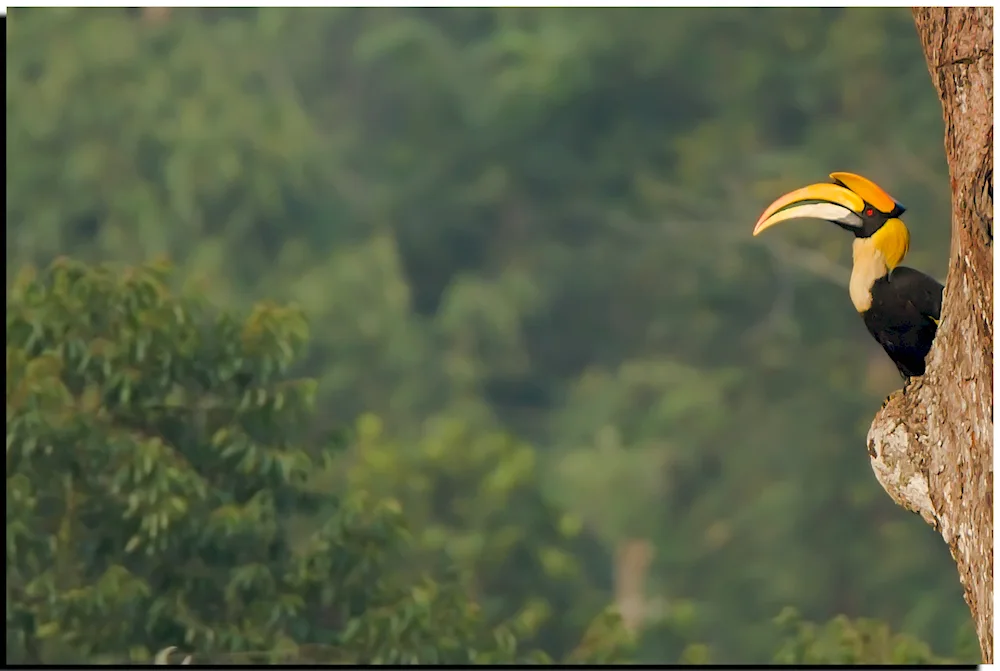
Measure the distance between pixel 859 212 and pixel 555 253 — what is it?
121 inches

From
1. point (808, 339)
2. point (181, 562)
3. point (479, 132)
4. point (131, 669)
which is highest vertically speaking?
point (479, 132)

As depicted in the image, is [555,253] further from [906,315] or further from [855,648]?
[906,315]

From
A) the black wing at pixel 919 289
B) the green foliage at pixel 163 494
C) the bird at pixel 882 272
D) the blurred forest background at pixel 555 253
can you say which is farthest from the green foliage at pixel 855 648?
the black wing at pixel 919 289

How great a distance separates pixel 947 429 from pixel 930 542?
3.23 metres

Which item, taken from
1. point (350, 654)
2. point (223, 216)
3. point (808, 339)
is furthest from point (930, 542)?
point (223, 216)

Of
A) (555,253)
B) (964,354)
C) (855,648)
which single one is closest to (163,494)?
(855,648)

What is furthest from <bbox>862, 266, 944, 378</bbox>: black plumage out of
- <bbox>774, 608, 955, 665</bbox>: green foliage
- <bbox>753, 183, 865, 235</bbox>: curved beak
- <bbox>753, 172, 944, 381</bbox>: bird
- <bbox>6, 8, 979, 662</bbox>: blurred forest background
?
<bbox>6, 8, 979, 662</bbox>: blurred forest background

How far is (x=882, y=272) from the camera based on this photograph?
8.09 feet

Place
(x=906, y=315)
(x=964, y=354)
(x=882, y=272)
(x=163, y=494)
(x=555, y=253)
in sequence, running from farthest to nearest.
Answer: (x=555, y=253)
(x=163, y=494)
(x=882, y=272)
(x=906, y=315)
(x=964, y=354)

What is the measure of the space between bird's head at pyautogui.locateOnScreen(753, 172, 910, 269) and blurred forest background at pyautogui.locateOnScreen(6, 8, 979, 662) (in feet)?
7.50

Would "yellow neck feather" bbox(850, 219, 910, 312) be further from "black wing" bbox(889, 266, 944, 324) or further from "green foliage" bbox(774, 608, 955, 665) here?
"green foliage" bbox(774, 608, 955, 665)

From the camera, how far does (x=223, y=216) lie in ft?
18.4

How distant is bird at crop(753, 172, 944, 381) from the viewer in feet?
7.71

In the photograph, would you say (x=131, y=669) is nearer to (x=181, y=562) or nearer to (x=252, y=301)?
(x=181, y=562)
